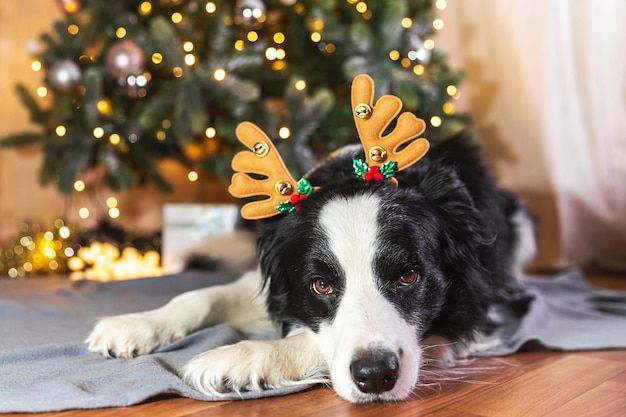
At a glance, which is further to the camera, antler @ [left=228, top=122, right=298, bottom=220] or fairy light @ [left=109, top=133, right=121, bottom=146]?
fairy light @ [left=109, top=133, right=121, bottom=146]

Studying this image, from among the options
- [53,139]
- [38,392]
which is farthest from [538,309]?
[53,139]

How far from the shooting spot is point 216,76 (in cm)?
326

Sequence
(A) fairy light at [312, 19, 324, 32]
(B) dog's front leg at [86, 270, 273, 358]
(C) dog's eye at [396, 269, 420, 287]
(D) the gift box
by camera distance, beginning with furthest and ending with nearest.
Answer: (D) the gift box
(A) fairy light at [312, 19, 324, 32]
(B) dog's front leg at [86, 270, 273, 358]
(C) dog's eye at [396, 269, 420, 287]

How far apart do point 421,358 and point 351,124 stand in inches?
75.6

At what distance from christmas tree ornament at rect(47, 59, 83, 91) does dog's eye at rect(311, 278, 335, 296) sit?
2336 mm

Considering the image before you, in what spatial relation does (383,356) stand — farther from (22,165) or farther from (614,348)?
(22,165)

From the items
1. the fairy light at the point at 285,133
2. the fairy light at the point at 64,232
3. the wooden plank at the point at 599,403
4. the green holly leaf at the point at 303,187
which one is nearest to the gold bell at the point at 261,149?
the green holly leaf at the point at 303,187

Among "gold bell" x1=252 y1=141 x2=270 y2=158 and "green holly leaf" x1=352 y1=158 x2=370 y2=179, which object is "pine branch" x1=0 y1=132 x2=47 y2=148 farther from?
"green holly leaf" x1=352 y1=158 x2=370 y2=179

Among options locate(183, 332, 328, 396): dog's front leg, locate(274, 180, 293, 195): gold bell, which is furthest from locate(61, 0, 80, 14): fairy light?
locate(183, 332, 328, 396): dog's front leg

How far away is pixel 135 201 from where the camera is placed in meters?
4.63

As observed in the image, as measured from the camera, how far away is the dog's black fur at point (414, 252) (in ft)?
5.51

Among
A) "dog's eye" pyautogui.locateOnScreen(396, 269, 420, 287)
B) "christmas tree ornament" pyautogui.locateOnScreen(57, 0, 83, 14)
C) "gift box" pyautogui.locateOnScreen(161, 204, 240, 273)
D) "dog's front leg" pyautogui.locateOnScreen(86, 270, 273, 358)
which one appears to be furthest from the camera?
"gift box" pyautogui.locateOnScreen(161, 204, 240, 273)

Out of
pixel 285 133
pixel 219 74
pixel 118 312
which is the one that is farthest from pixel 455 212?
pixel 219 74

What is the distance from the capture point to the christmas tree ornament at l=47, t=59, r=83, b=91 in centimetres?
346
